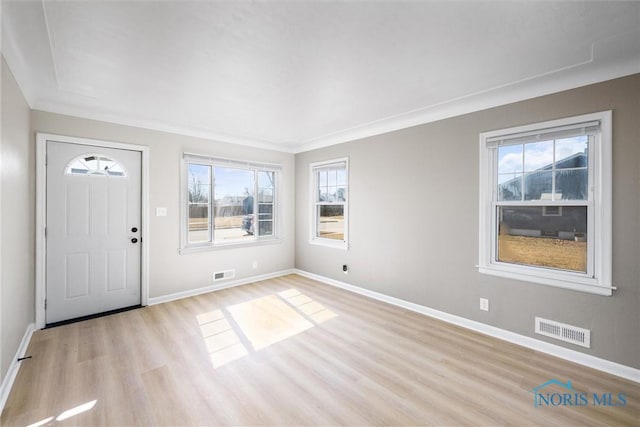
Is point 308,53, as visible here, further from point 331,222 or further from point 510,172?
point 331,222

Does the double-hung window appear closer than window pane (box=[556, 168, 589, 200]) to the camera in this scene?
No

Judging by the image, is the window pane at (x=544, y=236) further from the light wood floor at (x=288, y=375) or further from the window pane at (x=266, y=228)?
the window pane at (x=266, y=228)

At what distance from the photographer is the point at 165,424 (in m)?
1.75

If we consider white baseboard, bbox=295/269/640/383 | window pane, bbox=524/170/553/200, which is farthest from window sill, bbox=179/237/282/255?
window pane, bbox=524/170/553/200

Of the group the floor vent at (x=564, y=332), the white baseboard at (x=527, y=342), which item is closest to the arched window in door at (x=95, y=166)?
the white baseboard at (x=527, y=342)

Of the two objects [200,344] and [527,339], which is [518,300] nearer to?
[527,339]

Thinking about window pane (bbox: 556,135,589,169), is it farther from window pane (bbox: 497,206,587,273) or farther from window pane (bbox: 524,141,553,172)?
window pane (bbox: 497,206,587,273)

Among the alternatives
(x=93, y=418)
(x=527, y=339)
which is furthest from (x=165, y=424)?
(x=527, y=339)

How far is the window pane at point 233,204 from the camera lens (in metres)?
4.52

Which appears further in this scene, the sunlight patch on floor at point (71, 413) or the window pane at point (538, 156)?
the window pane at point (538, 156)

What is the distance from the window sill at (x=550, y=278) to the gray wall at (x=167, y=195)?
375cm

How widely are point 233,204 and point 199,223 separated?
66 cm

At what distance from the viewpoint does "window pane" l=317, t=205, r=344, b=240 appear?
474 centimetres

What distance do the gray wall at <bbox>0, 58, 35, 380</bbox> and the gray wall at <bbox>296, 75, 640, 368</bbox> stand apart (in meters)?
3.71
